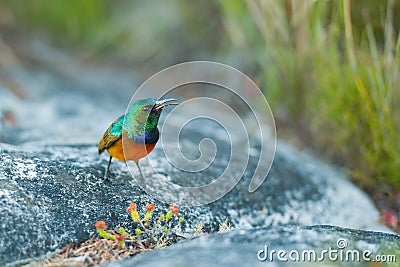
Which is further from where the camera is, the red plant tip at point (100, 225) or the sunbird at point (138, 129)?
the sunbird at point (138, 129)

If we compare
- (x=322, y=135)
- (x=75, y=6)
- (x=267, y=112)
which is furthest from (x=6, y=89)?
(x=322, y=135)

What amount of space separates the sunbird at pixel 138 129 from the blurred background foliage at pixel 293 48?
1.16 m

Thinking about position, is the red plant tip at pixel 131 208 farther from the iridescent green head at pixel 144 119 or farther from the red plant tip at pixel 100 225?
the iridescent green head at pixel 144 119

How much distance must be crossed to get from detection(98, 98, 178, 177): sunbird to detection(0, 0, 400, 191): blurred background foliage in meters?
1.16

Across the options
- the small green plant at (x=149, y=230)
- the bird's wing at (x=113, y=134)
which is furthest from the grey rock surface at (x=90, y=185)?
the bird's wing at (x=113, y=134)

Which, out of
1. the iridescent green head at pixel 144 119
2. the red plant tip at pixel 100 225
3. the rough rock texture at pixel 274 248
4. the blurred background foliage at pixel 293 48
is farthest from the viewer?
the blurred background foliage at pixel 293 48

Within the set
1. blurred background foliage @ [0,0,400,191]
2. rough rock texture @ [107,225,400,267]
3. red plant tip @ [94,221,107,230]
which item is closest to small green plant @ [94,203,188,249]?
red plant tip @ [94,221,107,230]

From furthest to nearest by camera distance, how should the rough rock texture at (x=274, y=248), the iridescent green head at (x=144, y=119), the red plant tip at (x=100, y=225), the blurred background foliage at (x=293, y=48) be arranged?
the blurred background foliage at (x=293, y=48) < the iridescent green head at (x=144, y=119) < the red plant tip at (x=100, y=225) < the rough rock texture at (x=274, y=248)

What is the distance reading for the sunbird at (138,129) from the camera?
1.87 m

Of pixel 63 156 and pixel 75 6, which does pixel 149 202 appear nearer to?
pixel 63 156

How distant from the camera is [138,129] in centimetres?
188

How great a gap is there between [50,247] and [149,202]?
43cm

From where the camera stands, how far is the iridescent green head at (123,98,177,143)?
187 cm

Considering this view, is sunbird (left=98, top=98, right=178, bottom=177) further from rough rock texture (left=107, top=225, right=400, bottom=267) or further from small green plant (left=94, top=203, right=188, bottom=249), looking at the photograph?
rough rock texture (left=107, top=225, right=400, bottom=267)
